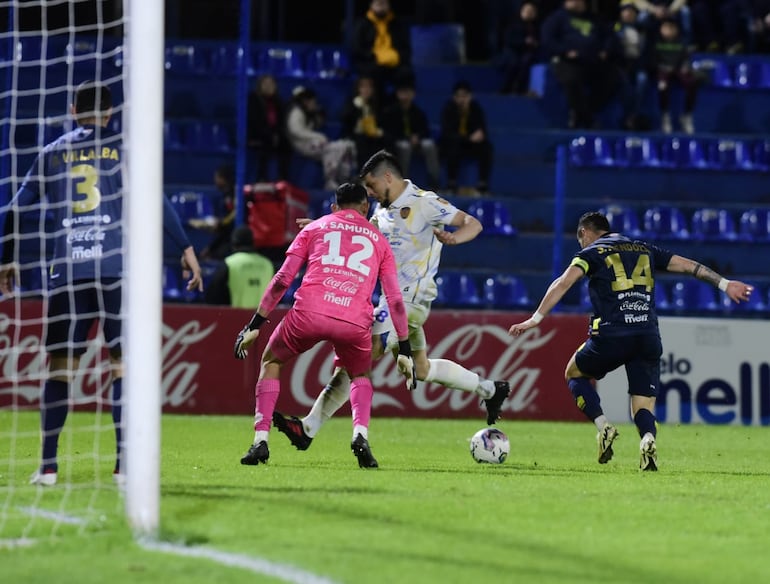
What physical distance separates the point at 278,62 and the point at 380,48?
1.90 metres

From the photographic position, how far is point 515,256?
66.3 feet

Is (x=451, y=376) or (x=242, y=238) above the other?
(x=242, y=238)

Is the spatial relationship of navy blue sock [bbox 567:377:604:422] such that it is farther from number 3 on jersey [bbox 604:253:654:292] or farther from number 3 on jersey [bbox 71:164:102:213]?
number 3 on jersey [bbox 71:164:102:213]

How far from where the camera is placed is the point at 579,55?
2106 centimetres

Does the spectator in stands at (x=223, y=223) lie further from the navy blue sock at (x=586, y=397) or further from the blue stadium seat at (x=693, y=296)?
the navy blue sock at (x=586, y=397)

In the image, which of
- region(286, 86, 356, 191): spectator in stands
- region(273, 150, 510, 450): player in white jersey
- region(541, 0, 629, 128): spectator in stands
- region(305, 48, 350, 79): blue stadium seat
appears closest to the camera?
region(273, 150, 510, 450): player in white jersey

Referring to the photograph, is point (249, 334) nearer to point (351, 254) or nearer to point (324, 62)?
point (351, 254)

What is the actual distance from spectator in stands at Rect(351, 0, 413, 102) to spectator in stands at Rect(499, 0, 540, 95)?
6.81 feet

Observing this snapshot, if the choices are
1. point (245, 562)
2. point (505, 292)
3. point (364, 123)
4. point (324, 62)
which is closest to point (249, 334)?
point (245, 562)

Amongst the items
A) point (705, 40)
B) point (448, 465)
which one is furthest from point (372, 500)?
point (705, 40)

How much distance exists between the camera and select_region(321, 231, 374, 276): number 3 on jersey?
9602mm

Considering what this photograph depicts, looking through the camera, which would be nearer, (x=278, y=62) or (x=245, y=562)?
(x=245, y=562)

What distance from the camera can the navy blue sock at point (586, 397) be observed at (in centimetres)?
1079

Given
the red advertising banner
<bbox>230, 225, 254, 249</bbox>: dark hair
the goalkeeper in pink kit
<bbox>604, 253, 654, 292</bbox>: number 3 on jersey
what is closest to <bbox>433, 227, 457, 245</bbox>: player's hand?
the goalkeeper in pink kit
